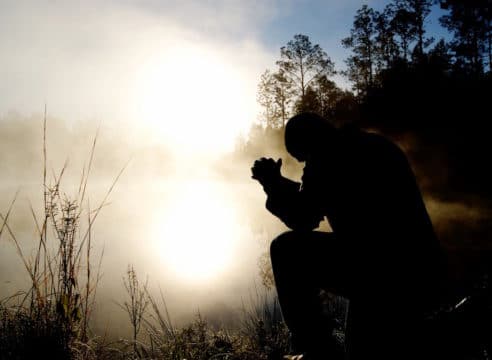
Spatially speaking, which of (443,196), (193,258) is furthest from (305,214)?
(443,196)

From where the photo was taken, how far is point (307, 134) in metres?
1.47

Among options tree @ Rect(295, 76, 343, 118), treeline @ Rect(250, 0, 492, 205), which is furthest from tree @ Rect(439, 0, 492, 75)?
tree @ Rect(295, 76, 343, 118)

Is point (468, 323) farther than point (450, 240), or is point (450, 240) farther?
point (450, 240)

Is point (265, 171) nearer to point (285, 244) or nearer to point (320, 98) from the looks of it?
point (285, 244)

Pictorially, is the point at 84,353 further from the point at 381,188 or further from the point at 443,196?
the point at 443,196

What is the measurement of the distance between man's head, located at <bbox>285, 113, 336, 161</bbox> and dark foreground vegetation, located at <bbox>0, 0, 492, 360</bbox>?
5.0 inches

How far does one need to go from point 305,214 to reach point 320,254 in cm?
22

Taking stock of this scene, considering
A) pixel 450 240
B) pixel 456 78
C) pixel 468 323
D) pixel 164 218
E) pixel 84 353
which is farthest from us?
pixel 164 218

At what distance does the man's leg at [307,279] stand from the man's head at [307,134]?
0.41m

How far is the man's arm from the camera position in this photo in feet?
4.66

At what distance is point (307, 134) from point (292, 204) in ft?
1.06

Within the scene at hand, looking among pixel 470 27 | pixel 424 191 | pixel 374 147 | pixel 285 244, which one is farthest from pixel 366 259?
pixel 470 27

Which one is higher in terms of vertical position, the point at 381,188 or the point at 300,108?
the point at 300,108

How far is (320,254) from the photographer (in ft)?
4.10
